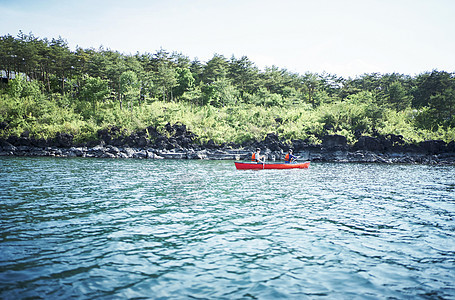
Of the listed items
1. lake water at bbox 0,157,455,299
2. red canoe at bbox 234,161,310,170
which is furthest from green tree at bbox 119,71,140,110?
lake water at bbox 0,157,455,299

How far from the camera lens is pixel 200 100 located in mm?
69875

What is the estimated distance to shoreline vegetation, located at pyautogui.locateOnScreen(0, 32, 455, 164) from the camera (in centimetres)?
4819

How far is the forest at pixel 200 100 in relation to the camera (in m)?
52.2

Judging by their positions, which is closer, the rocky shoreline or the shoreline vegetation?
the rocky shoreline

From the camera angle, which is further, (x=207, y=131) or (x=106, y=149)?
(x=207, y=131)

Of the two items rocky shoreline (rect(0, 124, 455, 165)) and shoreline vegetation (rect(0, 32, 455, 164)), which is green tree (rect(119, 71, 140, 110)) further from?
rocky shoreline (rect(0, 124, 455, 165))

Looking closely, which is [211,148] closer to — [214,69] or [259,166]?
[259,166]

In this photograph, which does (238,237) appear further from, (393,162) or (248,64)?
(248,64)

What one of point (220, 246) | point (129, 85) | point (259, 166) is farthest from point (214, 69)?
point (220, 246)

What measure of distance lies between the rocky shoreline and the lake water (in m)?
32.4

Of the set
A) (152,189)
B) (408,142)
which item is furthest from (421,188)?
(408,142)

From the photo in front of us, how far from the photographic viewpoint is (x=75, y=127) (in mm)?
52469

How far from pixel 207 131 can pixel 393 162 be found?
32.4 metres

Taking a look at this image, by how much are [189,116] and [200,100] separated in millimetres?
12730
